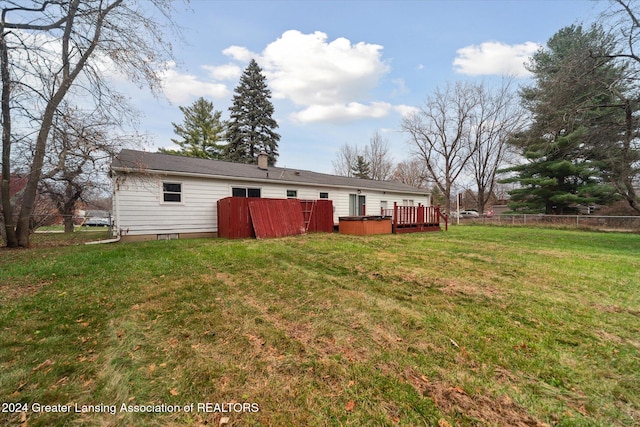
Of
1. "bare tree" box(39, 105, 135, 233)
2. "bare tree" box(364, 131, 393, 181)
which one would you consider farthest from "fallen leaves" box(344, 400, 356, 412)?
"bare tree" box(364, 131, 393, 181)

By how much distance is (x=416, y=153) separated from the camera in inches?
1033

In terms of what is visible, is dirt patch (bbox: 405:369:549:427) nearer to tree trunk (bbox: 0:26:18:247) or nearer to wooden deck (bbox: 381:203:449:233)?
wooden deck (bbox: 381:203:449:233)

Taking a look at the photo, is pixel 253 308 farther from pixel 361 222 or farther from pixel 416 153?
pixel 416 153

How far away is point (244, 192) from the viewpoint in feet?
36.6

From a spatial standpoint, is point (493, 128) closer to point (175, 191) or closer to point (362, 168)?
point (362, 168)

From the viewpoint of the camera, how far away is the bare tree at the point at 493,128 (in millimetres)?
22297

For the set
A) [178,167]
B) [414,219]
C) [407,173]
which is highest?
[407,173]

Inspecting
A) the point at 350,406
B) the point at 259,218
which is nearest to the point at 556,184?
the point at 259,218

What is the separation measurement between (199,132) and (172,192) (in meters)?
19.0

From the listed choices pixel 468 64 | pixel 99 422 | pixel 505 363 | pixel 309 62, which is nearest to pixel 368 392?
pixel 505 363

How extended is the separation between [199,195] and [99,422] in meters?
9.39

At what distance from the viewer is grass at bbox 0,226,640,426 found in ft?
5.11

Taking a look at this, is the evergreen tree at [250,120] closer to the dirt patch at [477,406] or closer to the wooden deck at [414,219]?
the wooden deck at [414,219]

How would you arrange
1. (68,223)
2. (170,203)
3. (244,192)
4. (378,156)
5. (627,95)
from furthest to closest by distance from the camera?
(378,156)
(68,223)
(244,192)
(170,203)
(627,95)
